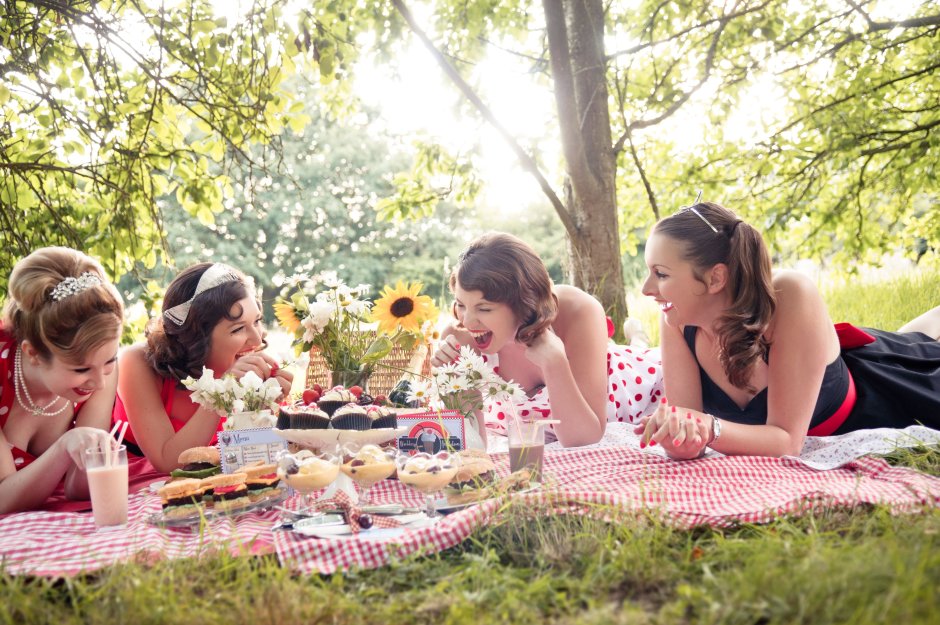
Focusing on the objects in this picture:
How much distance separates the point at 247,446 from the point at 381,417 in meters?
0.48

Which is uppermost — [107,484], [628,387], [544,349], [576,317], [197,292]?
[197,292]

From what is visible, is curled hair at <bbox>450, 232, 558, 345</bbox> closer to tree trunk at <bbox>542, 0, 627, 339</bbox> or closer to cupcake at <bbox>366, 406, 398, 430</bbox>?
cupcake at <bbox>366, 406, 398, 430</bbox>

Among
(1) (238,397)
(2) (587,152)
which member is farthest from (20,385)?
(2) (587,152)

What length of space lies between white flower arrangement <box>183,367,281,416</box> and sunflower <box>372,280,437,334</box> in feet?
2.02

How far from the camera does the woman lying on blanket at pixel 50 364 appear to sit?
2.52 meters

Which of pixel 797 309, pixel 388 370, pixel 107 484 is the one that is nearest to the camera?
pixel 107 484

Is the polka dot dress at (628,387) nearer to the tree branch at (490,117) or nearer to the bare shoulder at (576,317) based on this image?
the bare shoulder at (576,317)

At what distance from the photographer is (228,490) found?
2430 mm

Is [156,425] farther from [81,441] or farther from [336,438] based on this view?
[336,438]

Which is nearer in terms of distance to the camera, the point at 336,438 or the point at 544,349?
the point at 336,438

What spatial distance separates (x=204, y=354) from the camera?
321cm

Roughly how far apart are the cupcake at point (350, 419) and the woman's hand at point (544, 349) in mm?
862

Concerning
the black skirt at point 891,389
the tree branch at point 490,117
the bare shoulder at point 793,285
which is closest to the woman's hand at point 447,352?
the bare shoulder at point 793,285

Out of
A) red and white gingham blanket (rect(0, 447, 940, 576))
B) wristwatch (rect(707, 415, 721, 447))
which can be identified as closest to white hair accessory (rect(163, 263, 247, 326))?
red and white gingham blanket (rect(0, 447, 940, 576))
